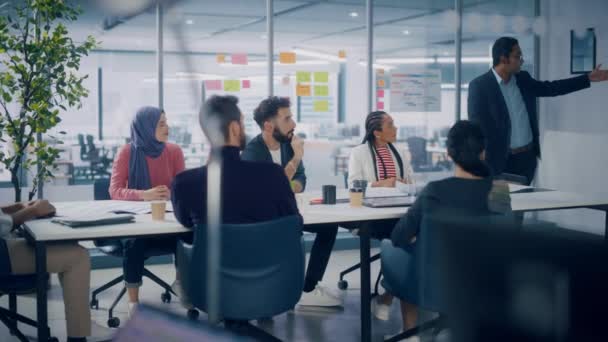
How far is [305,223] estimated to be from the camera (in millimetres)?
3020

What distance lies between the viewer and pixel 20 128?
3.80 m

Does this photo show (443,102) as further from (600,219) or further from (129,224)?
(129,224)

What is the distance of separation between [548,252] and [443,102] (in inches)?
215

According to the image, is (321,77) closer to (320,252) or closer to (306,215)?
(320,252)

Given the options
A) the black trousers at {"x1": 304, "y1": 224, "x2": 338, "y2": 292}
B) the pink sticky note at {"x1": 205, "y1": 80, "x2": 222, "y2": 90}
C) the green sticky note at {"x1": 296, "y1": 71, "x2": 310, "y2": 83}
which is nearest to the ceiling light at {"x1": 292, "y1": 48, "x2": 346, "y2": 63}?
the green sticky note at {"x1": 296, "y1": 71, "x2": 310, "y2": 83}

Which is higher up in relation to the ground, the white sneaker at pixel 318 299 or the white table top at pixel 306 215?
the white table top at pixel 306 215

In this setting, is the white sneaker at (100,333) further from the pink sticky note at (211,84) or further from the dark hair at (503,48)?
the dark hair at (503,48)

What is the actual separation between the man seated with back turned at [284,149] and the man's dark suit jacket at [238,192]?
101 cm

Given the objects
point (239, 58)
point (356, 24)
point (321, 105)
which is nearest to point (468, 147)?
point (321, 105)

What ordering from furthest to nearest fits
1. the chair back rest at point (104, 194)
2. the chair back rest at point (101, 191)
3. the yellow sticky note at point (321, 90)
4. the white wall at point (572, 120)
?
the yellow sticky note at point (321, 90) → the white wall at point (572, 120) → the chair back rest at point (101, 191) → the chair back rest at point (104, 194)

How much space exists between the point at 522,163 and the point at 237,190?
2417 millimetres

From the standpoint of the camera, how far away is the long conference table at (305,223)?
106 inches

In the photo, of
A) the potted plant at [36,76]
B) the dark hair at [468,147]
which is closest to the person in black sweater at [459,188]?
the dark hair at [468,147]

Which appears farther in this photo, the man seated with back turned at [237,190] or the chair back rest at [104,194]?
the chair back rest at [104,194]
